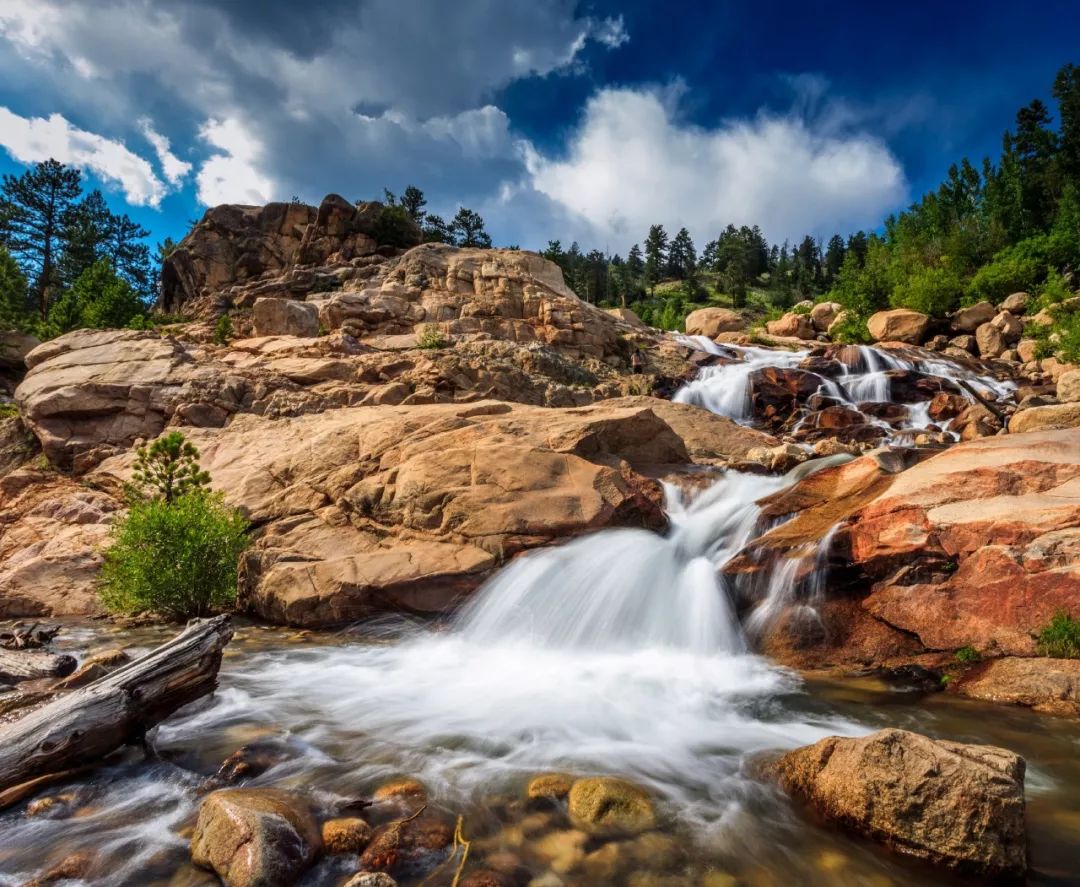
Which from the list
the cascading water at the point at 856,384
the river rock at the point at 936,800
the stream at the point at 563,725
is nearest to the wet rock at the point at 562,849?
the stream at the point at 563,725

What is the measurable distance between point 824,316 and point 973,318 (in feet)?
44.5

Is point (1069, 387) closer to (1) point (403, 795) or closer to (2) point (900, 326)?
(2) point (900, 326)

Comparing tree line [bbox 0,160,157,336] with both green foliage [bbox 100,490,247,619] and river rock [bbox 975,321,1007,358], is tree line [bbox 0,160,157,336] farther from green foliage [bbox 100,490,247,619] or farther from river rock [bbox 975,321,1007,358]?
river rock [bbox 975,321,1007,358]

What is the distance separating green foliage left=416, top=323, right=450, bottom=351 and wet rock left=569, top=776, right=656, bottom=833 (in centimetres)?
2210

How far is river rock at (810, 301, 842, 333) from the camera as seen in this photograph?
49.9 meters

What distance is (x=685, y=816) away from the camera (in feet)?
15.8

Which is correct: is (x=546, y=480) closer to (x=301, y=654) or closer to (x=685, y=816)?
(x=301, y=654)

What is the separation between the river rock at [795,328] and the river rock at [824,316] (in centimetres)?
131

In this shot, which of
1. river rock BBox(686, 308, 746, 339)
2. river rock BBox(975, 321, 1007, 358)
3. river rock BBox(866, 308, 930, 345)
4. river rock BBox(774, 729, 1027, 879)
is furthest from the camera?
river rock BBox(686, 308, 746, 339)

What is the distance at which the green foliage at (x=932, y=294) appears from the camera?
43.4 meters

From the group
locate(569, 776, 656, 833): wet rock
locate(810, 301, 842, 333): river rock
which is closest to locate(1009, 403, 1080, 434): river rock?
locate(569, 776, 656, 833): wet rock

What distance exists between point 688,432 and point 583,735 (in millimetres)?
13709

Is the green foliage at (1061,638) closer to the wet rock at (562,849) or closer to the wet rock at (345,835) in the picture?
the wet rock at (562,849)

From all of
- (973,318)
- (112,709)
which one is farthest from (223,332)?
(973,318)
